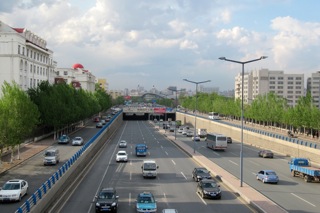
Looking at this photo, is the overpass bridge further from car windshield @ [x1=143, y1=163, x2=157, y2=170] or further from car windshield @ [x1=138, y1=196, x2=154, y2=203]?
car windshield @ [x1=138, y1=196, x2=154, y2=203]

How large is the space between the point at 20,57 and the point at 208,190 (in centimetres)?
5832

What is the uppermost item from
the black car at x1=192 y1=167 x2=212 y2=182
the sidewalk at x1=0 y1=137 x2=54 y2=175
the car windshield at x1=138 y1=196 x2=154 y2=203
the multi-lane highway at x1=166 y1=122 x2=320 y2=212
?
the car windshield at x1=138 y1=196 x2=154 y2=203

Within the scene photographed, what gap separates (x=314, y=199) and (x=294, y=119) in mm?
56165

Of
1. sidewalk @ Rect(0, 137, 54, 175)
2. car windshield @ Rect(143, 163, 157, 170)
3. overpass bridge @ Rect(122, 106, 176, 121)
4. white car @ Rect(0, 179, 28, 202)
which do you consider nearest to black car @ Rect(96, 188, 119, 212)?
white car @ Rect(0, 179, 28, 202)

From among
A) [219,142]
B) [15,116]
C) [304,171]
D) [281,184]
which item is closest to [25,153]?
[15,116]

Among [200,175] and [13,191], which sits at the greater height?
[13,191]

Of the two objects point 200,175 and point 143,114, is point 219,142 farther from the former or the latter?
point 143,114

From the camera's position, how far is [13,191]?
27.8 m

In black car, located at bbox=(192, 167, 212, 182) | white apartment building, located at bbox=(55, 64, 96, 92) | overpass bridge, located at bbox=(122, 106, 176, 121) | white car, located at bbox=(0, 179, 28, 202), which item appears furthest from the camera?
overpass bridge, located at bbox=(122, 106, 176, 121)

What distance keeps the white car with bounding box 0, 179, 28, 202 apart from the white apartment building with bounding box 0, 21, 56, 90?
157ft

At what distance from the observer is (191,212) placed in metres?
26.1

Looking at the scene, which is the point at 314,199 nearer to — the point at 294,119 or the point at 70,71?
the point at 294,119

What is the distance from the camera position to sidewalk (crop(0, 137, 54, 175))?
43.2 meters

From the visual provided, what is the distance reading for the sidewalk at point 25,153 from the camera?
43156mm
